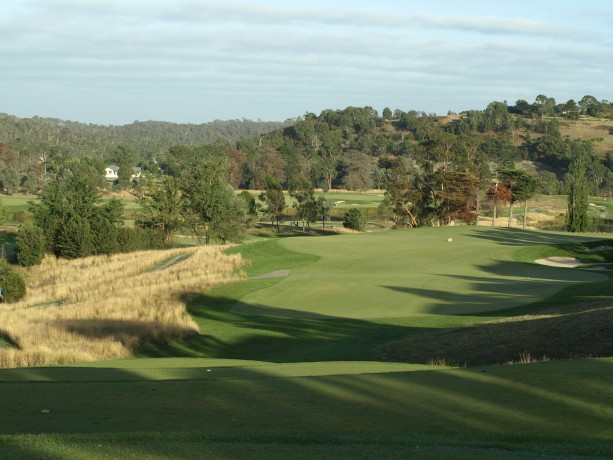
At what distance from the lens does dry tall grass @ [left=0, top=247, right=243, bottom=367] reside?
2016cm

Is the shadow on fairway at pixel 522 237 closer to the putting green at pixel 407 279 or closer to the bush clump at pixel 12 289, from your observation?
the putting green at pixel 407 279

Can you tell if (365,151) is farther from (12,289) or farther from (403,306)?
(403,306)

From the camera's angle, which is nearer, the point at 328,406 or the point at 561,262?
the point at 328,406

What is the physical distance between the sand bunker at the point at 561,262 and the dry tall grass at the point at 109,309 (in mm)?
15455

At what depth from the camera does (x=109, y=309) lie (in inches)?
1045

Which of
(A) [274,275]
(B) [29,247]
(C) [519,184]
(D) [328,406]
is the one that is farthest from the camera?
(C) [519,184]

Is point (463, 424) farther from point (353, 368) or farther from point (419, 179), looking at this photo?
point (419, 179)

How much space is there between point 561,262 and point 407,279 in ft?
42.8

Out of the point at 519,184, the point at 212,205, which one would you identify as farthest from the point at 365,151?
the point at 212,205

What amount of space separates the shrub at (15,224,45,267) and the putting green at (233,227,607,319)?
20174 millimetres

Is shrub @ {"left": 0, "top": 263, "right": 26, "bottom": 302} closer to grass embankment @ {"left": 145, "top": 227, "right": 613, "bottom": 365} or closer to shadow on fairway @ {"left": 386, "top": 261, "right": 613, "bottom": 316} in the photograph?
grass embankment @ {"left": 145, "top": 227, "right": 613, "bottom": 365}

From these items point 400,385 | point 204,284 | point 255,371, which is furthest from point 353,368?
point 204,284

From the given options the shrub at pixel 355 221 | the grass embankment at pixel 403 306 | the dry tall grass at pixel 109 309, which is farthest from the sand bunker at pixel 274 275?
the shrub at pixel 355 221

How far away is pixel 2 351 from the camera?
63.1 ft
